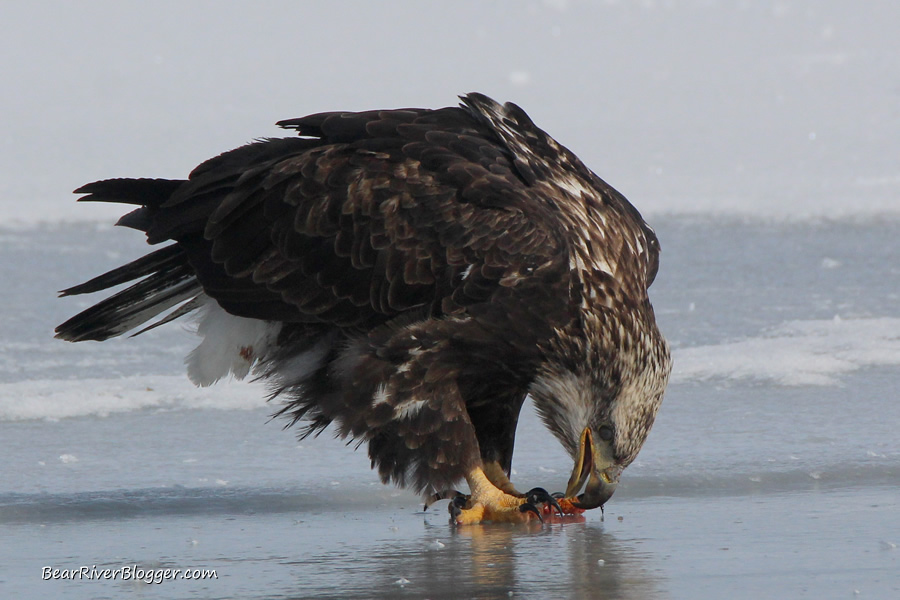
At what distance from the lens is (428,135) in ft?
15.5

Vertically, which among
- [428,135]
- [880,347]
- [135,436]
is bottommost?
[135,436]

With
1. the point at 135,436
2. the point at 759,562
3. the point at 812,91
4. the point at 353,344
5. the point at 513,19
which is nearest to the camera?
the point at 759,562

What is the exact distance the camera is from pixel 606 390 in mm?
4426

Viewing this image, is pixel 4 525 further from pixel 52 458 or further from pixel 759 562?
pixel 759 562

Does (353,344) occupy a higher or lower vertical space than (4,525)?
higher

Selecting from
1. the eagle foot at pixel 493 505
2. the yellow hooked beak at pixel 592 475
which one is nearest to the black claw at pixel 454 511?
the eagle foot at pixel 493 505

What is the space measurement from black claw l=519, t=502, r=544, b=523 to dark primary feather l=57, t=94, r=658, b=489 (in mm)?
230

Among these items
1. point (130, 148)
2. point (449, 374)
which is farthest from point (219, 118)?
point (449, 374)

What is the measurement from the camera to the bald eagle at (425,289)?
4.43m

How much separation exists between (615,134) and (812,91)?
2773 mm

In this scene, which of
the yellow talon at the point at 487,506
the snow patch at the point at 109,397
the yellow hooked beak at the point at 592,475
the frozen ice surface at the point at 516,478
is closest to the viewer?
the frozen ice surface at the point at 516,478

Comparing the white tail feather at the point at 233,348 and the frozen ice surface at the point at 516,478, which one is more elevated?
the white tail feather at the point at 233,348

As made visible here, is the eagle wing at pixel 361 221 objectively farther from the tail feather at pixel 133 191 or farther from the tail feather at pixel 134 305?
the tail feather at pixel 134 305

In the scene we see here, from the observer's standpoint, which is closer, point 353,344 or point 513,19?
point 353,344
